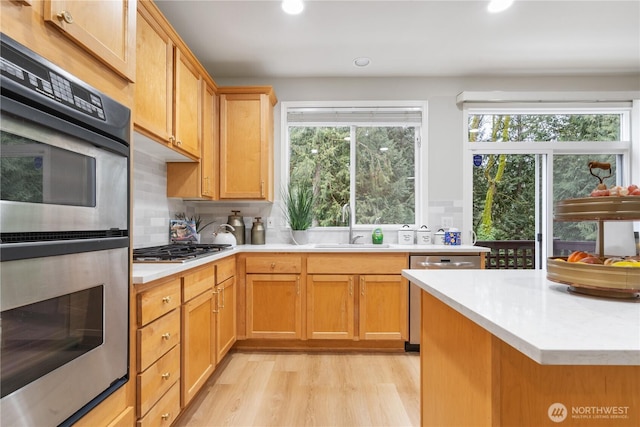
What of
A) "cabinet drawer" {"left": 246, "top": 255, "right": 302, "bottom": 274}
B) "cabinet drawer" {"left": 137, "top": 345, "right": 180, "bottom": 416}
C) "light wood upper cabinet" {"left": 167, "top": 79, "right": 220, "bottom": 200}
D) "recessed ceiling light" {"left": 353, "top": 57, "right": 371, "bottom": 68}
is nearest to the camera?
"cabinet drawer" {"left": 137, "top": 345, "right": 180, "bottom": 416}

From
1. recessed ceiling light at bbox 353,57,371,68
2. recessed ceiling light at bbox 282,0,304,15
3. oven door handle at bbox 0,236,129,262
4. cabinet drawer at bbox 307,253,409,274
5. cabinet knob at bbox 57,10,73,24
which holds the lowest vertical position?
cabinet drawer at bbox 307,253,409,274

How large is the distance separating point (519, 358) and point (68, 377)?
1.17m

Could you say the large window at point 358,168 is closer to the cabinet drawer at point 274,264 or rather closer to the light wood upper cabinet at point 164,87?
the cabinet drawer at point 274,264

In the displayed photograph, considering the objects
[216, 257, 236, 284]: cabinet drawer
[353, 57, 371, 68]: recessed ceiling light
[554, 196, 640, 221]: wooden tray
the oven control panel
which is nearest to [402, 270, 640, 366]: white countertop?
[554, 196, 640, 221]: wooden tray

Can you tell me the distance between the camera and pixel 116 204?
3.68ft

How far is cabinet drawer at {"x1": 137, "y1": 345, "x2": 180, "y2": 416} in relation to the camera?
52.9 inches

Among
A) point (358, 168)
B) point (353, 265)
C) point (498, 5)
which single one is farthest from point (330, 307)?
point (498, 5)

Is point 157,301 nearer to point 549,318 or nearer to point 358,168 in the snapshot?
point 549,318

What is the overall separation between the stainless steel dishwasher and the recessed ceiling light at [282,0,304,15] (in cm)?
209

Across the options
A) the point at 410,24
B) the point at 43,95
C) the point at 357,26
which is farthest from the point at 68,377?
the point at 410,24

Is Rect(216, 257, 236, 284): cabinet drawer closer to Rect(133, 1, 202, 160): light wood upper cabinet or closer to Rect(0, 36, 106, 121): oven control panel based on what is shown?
Rect(133, 1, 202, 160): light wood upper cabinet

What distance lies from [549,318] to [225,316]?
86.8 inches

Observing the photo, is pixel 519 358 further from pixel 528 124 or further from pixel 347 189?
pixel 528 124

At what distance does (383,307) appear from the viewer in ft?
9.27
